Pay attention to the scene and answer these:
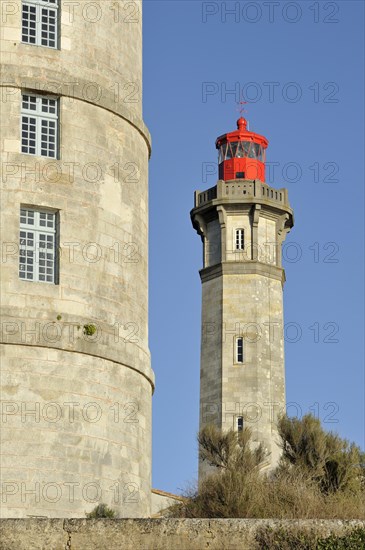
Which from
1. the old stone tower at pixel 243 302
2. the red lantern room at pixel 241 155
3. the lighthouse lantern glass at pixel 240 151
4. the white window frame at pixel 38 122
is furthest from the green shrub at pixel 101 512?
the lighthouse lantern glass at pixel 240 151

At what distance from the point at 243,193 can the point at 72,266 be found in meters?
31.0

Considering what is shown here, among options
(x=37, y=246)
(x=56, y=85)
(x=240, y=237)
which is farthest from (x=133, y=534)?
(x=240, y=237)

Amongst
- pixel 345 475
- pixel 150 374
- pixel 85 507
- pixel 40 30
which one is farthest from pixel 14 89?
pixel 345 475

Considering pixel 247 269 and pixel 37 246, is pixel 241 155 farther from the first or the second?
pixel 37 246

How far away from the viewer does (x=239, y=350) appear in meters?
53.1

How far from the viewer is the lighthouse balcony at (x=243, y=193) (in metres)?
56.1

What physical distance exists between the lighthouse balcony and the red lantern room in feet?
5.68

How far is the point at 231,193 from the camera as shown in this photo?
2227 inches

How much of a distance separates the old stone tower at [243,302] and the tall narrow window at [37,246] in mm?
25419

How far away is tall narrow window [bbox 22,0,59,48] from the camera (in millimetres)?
27297

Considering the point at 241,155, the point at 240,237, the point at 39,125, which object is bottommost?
the point at 39,125

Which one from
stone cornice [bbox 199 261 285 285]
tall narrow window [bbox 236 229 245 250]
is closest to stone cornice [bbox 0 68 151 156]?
stone cornice [bbox 199 261 285 285]

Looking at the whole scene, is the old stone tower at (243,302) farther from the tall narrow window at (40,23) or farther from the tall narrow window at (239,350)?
the tall narrow window at (40,23)

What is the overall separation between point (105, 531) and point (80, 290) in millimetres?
8200
